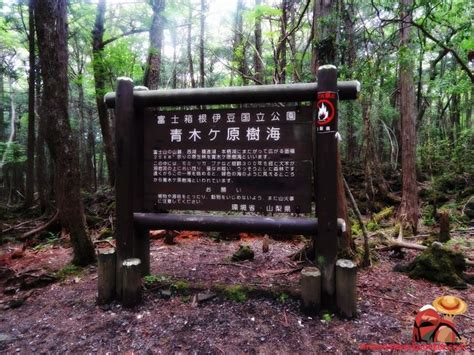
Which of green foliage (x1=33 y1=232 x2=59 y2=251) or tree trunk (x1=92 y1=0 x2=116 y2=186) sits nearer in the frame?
green foliage (x1=33 y1=232 x2=59 y2=251)

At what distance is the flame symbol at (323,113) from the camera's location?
12.1 feet

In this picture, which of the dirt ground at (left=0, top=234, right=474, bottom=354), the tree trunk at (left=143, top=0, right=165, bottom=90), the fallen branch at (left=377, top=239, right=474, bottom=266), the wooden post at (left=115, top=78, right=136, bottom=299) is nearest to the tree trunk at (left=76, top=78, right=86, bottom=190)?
the tree trunk at (left=143, top=0, right=165, bottom=90)

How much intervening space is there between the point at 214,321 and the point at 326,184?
202 cm

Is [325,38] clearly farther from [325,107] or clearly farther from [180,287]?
[180,287]

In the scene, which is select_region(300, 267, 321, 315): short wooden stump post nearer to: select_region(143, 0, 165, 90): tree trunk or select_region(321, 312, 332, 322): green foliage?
select_region(321, 312, 332, 322): green foliage

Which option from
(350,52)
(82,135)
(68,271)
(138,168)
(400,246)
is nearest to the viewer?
(138,168)

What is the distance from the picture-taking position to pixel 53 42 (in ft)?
16.9

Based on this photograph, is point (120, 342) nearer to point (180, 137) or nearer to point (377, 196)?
point (180, 137)

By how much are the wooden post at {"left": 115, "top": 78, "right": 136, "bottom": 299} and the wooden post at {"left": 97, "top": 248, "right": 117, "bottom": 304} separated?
4.8 inches

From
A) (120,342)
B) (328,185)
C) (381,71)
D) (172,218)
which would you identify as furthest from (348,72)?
(120,342)

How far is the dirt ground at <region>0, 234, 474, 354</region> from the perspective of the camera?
127 inches

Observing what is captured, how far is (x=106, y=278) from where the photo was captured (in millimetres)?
4152

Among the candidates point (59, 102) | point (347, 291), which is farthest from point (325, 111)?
point (59, 102)

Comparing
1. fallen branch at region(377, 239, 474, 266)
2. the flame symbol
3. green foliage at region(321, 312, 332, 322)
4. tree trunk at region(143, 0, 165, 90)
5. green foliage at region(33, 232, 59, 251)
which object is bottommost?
green foliage at region(33, 232, 59, 251)
